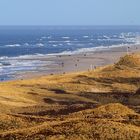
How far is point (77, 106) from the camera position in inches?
1108

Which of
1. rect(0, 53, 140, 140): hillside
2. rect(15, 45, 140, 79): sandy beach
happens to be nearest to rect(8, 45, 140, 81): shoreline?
rect(15, 45, 140, 79): sandy beach

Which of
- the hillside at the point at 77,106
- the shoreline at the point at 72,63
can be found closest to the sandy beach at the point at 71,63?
the shoreline at the point at 72,63

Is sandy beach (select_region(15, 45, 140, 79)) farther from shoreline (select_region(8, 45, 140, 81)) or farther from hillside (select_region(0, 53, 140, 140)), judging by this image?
hillside (select_region(0, 53, 140, 140))

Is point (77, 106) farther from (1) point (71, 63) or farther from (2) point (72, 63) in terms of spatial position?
(2) point (72, 63)

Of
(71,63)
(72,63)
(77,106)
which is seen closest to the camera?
(77,106)

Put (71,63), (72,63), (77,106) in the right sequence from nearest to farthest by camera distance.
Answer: (77,106) → (71,63) → (72,63)

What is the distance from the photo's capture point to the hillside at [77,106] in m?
17.2

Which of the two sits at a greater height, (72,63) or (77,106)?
(77,106)

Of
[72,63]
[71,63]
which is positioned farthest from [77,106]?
[72,63]

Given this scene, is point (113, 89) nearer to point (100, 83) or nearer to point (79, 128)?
point (100, 83)

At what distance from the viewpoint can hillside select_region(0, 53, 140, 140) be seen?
56.5 ft

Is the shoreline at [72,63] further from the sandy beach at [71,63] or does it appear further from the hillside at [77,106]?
the hillside at [77,106]

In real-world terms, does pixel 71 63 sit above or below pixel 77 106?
below

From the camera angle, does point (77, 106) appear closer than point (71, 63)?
Yes
